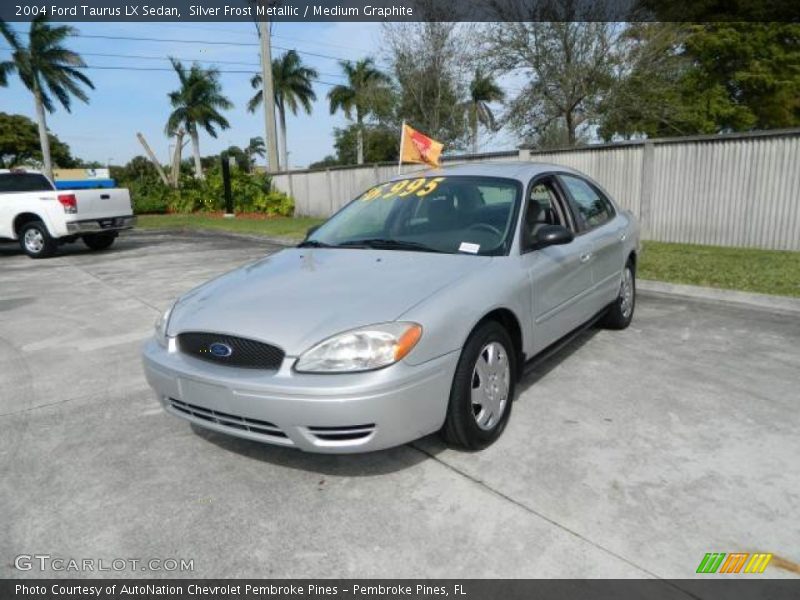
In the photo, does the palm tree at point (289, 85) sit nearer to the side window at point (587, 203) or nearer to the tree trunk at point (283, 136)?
the tree trunk at point (283, 136)

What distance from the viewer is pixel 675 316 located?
5902mm

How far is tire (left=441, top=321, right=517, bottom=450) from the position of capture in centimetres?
291

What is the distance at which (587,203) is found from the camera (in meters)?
4.83

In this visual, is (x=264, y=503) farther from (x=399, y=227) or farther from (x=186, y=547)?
(x=399, y=227)

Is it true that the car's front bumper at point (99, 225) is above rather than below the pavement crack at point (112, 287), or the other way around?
above

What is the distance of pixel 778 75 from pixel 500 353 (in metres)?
26.9

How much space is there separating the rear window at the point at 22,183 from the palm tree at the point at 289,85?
110ft

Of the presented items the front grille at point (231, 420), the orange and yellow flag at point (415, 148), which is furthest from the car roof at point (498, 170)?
the orange and yellow flag at point (415, 148)

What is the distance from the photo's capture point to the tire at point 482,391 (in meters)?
2.91

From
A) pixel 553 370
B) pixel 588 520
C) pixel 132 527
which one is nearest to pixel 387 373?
pixel 588 520

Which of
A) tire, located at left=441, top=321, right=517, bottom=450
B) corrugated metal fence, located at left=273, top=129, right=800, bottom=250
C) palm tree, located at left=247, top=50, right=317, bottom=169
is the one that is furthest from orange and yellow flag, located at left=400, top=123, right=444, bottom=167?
palm tree, located at left=247, top=50, right=317, bottom=169

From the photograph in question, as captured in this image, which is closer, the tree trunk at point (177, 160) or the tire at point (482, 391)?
the tire at point (482, 391)

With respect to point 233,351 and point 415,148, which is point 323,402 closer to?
point 233,351

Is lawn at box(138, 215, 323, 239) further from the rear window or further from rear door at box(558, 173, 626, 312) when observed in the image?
rear door at box(558, 173, 626, 312)
